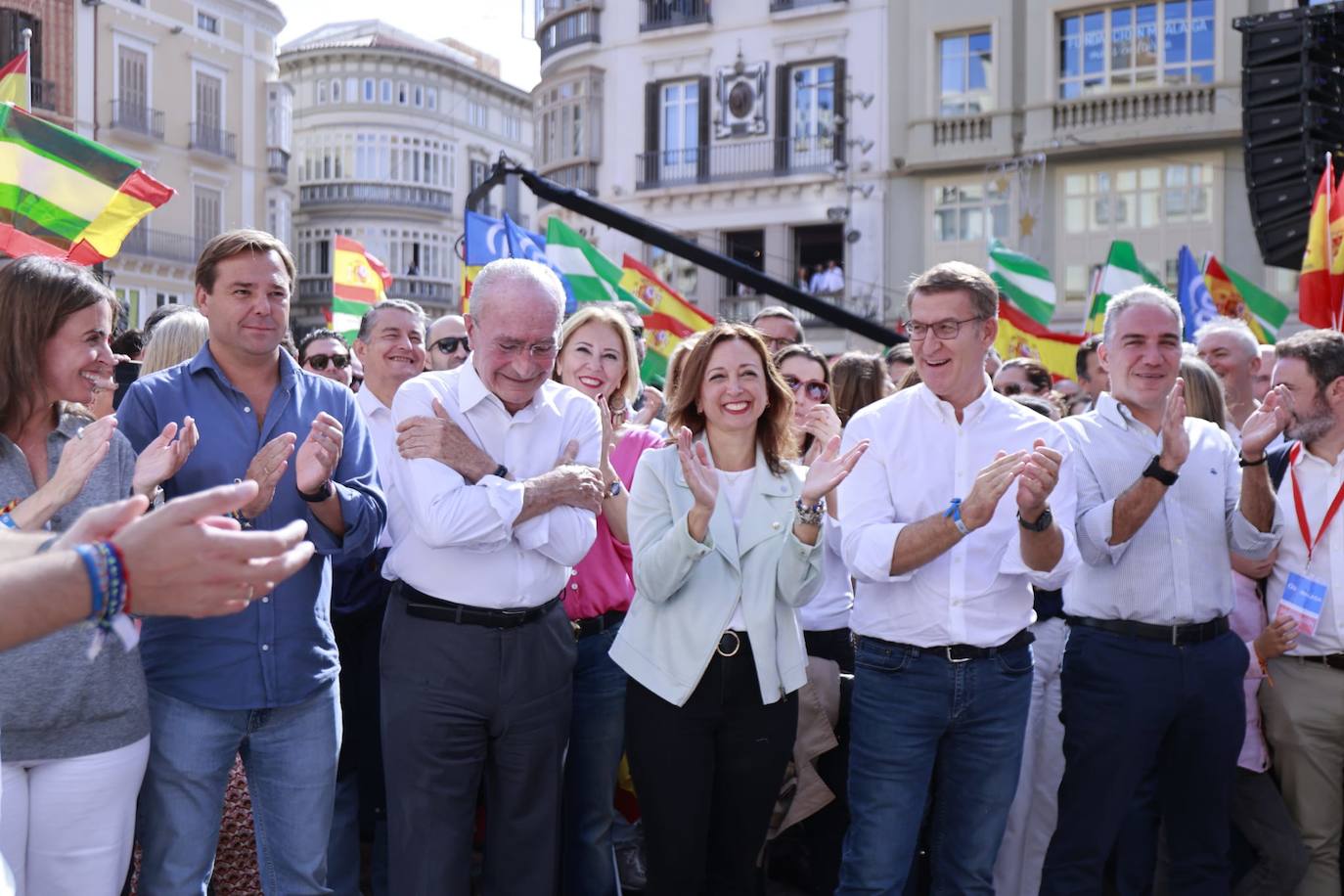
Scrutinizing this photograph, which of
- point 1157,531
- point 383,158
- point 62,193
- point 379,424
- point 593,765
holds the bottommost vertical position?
point 593,765

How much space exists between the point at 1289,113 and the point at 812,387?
565 cm

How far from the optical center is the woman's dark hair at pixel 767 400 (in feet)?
13.9

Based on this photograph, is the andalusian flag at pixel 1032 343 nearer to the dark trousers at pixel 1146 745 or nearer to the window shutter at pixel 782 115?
the dark trousers at pixel 1146 745

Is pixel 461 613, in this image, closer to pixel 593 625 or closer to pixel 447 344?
pixel 593 625

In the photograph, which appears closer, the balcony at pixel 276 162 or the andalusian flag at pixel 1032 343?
the andalusian flag at pixel 1032 343

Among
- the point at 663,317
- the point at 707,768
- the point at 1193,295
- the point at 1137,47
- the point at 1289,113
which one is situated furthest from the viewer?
the point at 1137,47

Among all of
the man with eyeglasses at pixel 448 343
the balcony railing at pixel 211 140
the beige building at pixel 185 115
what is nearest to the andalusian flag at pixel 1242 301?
the man with eyeglasses at pixel 448 343

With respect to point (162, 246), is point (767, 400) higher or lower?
lower

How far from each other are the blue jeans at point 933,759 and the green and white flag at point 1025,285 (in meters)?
9.70

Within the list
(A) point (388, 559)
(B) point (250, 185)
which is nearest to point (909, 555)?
(A) point (388, 559)

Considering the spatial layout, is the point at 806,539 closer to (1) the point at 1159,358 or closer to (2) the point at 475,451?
(2) the point at 475,451

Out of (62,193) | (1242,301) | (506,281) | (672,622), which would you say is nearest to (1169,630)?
(672,622)

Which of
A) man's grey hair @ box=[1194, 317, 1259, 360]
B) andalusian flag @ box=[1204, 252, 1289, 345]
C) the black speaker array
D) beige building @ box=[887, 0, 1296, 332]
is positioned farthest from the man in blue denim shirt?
beige building @ box=[887, 0, 1296, 332]

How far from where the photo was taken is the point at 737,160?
27250 millimetres
